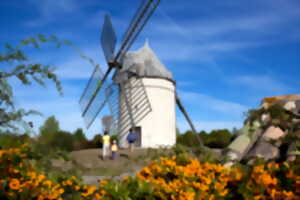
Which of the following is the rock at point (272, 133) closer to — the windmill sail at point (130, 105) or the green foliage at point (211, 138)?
the windmill sail at point (130, 105)

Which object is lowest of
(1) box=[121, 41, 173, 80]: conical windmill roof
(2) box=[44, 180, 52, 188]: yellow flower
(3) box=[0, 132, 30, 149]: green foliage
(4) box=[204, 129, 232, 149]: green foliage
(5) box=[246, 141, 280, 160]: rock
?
(2) box=[44, 180, 52, 188]: yellow flower

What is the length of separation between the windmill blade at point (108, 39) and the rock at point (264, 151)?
1573 centimetres

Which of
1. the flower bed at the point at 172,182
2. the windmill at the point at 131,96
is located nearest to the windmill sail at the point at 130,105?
the windmill at the point at 131,96

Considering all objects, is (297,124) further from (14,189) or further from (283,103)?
(14,189)

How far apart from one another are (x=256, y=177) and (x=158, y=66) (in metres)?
17.2

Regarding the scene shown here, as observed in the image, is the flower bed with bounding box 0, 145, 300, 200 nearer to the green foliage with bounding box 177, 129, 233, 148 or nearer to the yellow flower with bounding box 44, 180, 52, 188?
the yellow flower with bounding box 44, 180, 52, 188

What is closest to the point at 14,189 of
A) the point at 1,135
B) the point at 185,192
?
the point at 1,135

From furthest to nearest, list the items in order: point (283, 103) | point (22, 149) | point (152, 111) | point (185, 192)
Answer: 1. point (152, 111)
2. point (22, 149)
3. point (283, 103)
4. point (185, 192)

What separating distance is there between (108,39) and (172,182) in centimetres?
1700

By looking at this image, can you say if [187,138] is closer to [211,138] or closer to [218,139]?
[211,138]

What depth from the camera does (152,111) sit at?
17.7 metres

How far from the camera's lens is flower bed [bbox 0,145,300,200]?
7.19 feet

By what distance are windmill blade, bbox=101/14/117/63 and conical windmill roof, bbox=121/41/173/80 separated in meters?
0.95

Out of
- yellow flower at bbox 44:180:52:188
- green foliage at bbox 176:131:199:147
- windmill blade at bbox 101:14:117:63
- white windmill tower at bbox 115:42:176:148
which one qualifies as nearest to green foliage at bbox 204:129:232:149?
green foliage at bbox 176:131:199:147
